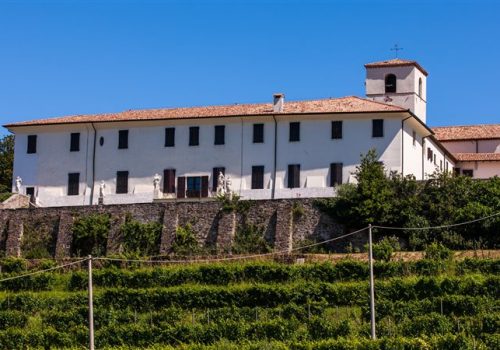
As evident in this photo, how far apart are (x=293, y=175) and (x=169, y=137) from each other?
6.78 metres

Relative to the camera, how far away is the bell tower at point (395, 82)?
241 ft

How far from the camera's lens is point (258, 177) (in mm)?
64125

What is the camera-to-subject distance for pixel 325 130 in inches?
2518

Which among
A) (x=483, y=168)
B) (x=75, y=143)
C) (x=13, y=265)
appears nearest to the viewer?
(x=13, y=265)

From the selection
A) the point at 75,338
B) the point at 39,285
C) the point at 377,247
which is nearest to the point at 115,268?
Result: the point at 39,285

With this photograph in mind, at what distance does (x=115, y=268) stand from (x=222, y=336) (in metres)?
9.62

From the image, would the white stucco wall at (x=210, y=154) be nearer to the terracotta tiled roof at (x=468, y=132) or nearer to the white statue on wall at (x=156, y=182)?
the white statue on wall at (x=156, y=182)

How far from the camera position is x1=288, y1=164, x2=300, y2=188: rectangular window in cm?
6366

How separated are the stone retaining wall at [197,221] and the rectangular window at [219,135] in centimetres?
457

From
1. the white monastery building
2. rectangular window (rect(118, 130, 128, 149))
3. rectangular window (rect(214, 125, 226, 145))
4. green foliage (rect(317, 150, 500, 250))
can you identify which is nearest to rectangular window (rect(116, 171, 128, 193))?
the white monastery building

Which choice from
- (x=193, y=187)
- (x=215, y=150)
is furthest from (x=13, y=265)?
(x=215, y=150)

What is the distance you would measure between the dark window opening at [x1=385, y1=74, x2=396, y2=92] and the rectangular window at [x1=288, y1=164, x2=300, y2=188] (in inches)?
485

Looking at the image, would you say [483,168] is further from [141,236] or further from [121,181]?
[141,236]

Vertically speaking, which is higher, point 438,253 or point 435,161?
point 435,161
